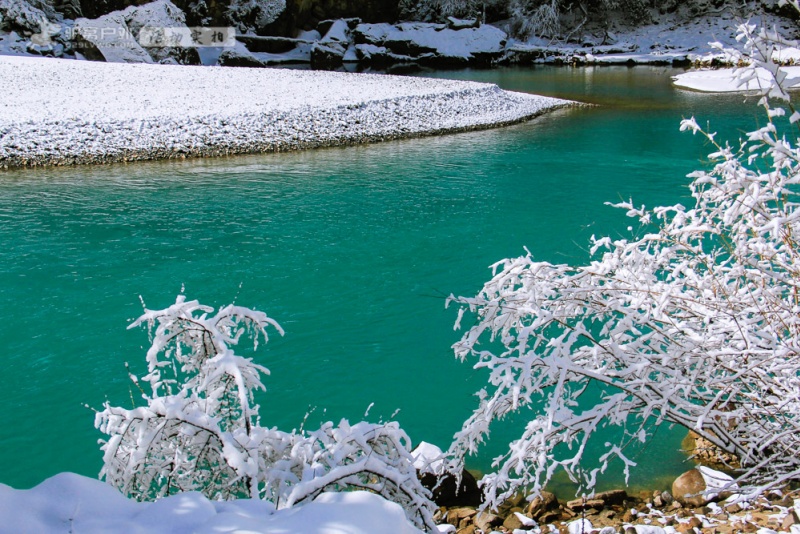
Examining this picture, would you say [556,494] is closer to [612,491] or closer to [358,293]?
[612,491]

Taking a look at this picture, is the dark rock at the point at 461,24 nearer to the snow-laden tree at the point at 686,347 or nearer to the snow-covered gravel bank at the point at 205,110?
the snow-covered gravel bank at the point at 205,110

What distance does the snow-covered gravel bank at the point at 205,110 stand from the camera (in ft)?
58.0

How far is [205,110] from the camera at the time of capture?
2005 centimetres

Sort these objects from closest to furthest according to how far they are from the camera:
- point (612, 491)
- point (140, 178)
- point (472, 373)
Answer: point (612, 491), point (472, 373), point (140, 178)

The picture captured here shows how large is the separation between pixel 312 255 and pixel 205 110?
1123 centimetres

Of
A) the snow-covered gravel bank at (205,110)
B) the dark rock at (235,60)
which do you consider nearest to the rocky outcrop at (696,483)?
the snow-covered gravel bank at (205,110)

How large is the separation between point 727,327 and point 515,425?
2.67 meters

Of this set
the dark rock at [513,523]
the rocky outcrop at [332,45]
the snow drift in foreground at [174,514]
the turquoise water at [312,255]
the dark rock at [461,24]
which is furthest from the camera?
the dark rock at [461,24]

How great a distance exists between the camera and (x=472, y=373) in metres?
7.11

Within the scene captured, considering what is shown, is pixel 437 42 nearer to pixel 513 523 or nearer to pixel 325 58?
pixel 325 58

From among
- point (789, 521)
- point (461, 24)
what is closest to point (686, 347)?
point (789, 521)

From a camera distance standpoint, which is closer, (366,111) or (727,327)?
(727,327)

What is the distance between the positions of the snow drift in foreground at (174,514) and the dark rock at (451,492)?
7.00 feet

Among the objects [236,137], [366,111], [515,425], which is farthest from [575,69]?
[515,425]
